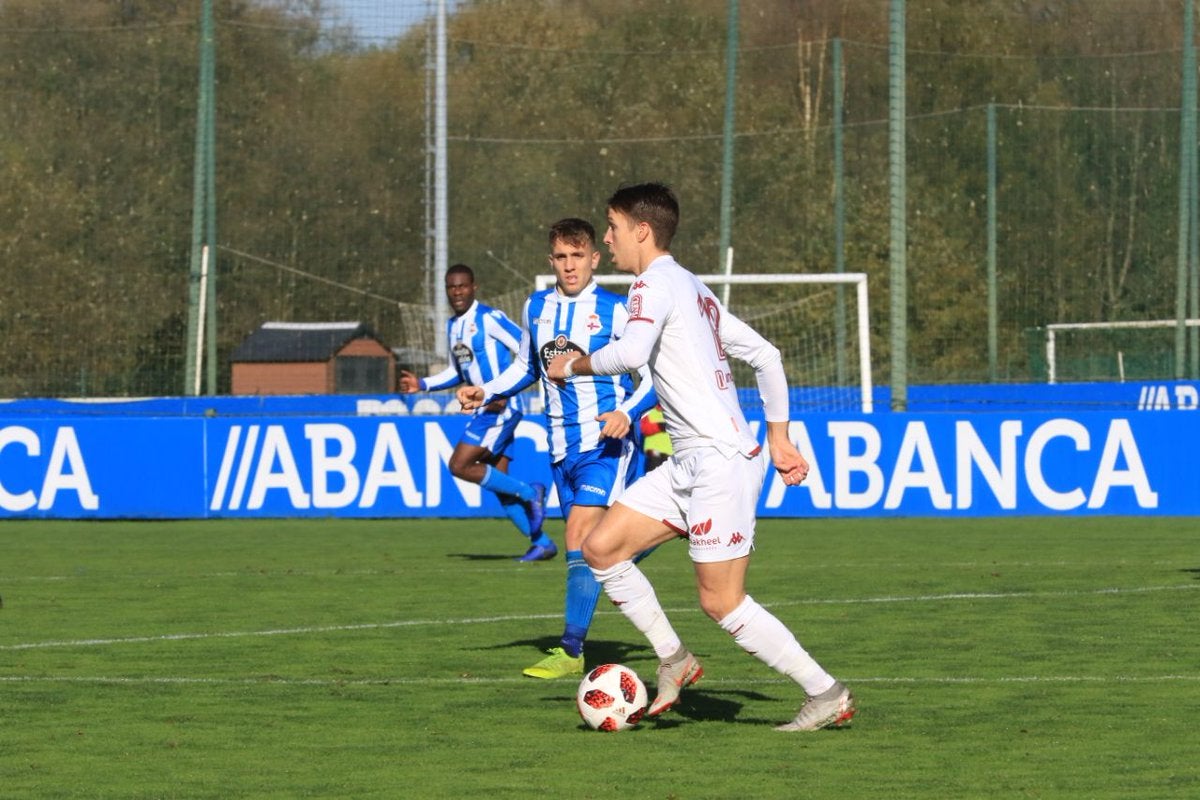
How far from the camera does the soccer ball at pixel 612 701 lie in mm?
8250

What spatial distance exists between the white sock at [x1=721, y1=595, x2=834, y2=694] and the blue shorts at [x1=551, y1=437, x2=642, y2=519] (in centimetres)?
238

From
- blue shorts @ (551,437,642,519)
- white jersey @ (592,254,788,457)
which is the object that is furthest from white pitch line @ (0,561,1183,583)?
white jersey @ (592,254,788,457)

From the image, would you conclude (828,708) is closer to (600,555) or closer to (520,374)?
(600,555)

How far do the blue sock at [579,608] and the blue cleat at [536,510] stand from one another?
22.1ft

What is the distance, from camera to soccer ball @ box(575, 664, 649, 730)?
325 inches

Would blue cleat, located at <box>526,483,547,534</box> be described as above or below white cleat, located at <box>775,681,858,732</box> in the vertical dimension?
above

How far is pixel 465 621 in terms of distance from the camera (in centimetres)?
1237

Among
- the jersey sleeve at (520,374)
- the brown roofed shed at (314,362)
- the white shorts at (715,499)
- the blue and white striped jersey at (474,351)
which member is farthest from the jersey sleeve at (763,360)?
the brown roofed shed at (314,362)

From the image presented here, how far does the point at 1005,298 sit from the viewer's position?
35.8m

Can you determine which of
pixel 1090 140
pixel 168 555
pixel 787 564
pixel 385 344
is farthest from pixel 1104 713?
pixel 1090 140

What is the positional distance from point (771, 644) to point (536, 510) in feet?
29.0

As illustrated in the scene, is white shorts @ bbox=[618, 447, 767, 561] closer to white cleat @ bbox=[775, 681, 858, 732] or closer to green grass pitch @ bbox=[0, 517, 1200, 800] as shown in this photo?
white cleat @ bbox=[775, 681, 858, 732]

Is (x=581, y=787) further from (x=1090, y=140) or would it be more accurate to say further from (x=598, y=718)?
(x=1090, y=140)

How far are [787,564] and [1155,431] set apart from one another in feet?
17.3
